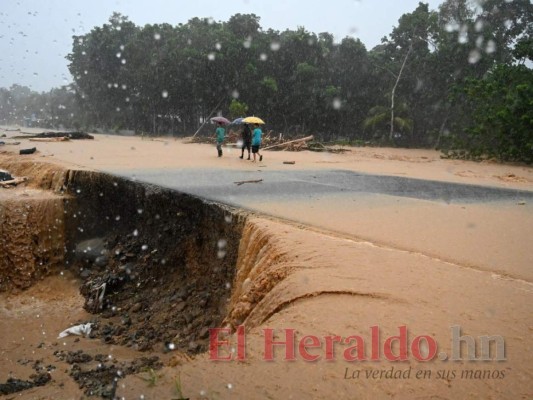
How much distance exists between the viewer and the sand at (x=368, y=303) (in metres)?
2.42

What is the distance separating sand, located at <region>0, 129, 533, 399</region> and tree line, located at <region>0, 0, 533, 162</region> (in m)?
15.7

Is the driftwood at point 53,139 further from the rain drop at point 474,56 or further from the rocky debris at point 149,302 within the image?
the rain drop at point 474,56

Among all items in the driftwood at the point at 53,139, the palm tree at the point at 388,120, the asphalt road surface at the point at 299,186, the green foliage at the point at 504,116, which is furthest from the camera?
the palm tree at the point at 388,120

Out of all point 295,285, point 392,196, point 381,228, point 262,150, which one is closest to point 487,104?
point 262,150

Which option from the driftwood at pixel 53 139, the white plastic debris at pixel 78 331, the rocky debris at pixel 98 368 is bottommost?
the white plastic debris at pixel 78 331

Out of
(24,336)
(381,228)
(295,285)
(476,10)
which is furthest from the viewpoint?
(476,10)

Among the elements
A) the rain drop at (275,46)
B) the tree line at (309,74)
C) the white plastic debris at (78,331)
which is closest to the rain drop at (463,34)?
the tree line at (309,74)

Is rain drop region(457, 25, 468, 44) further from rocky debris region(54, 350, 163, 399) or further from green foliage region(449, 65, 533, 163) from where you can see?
rocky debris region(54, 350, 163, 399)

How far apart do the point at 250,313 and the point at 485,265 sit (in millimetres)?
2407

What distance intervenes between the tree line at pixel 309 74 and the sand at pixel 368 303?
15.7 meters

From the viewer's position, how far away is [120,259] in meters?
8.12

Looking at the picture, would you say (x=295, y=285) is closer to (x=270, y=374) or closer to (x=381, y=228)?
(x=270, y=374)

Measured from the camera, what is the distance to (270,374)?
2516mm

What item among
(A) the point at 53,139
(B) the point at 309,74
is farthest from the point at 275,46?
(A) the point at 53,139
